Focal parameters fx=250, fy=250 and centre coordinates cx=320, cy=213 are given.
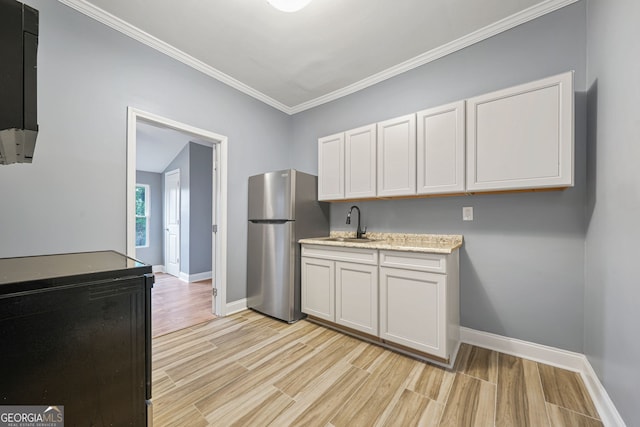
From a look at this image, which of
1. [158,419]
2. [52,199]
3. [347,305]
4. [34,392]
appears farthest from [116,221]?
[347,305]

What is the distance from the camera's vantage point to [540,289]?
1.98 meters

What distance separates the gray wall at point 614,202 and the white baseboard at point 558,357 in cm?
7

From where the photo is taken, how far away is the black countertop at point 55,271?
721 mm

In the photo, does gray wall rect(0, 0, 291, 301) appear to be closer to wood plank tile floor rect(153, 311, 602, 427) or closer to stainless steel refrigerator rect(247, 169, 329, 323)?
stainless steel refrigerator rect(247, 169, 329, 323)

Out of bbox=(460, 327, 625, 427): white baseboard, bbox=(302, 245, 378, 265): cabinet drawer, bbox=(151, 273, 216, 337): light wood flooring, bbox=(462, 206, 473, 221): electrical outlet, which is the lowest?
bbox=(151, 273, 216, 337): light wood flooring

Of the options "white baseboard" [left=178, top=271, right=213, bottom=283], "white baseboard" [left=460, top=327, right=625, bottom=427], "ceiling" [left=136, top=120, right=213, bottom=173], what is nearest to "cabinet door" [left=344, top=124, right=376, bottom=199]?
"white baseboard" [left=460, top=327, right=625, bottom=427]

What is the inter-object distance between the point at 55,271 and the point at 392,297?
2033 mm

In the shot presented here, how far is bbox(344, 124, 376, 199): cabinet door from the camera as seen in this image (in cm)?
255

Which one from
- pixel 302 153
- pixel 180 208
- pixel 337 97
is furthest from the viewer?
pixel 180 208

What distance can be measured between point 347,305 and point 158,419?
156 centimetres

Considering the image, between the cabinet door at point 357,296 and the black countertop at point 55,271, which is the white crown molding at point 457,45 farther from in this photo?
the black countertop at point 55,271

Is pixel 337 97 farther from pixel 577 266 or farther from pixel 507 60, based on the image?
pixel 577 266

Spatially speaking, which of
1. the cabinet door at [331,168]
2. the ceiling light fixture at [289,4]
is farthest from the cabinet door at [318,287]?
the ceiling light fixture at [289,4]

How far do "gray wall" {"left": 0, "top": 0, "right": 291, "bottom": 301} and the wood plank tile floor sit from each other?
1222mm
